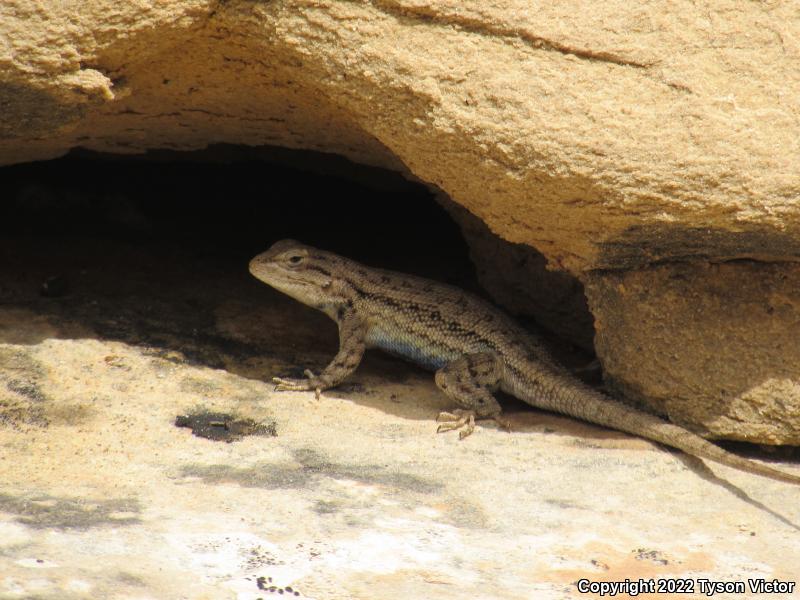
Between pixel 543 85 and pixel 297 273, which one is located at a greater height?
pixel 543 85

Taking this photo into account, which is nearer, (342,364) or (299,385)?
(299,385)

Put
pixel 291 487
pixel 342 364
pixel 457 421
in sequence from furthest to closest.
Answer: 1. pixel 342 364
2. pixel 457 421
3. pixel 291 487

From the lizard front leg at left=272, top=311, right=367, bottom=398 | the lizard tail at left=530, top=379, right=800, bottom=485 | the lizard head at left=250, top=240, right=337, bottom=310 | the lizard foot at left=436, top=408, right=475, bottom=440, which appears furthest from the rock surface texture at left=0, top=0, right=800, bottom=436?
the lizard head at left=250, top=240, right=337, bottom=310

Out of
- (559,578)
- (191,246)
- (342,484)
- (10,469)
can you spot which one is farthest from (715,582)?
(191,246)

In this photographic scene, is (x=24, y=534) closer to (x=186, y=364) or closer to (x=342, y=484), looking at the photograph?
(x=342, y=484)

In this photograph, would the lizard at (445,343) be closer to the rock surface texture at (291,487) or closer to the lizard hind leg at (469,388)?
the lizard hind leg at (469,388)

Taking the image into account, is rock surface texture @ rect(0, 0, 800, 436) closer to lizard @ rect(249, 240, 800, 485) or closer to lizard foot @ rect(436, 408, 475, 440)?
lizard @ rect(249, 240, 800, 485)

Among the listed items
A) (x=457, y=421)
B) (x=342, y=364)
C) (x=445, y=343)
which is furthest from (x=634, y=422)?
(x=342, y=364)

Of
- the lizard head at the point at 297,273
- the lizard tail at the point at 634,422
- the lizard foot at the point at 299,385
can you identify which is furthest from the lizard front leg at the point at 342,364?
the lizard tail at the point at 634,422
